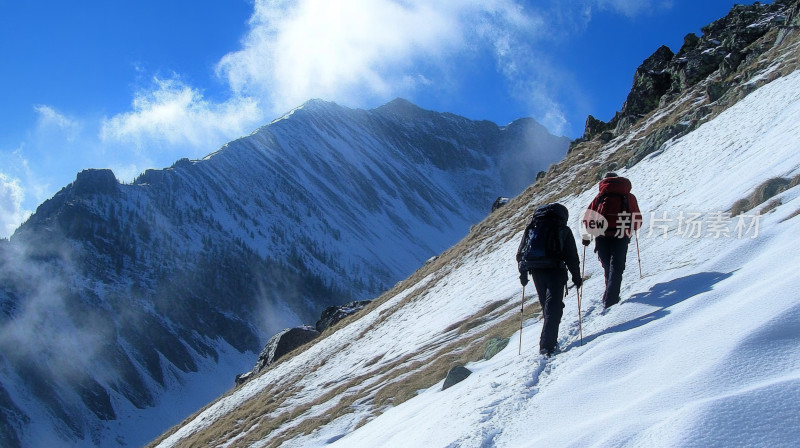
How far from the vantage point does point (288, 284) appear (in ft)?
547

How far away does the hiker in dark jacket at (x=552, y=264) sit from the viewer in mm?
7953

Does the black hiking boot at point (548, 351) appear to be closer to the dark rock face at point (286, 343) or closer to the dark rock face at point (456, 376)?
the dark rock face at point (456, 376)

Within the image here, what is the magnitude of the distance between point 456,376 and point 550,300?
6.40ft

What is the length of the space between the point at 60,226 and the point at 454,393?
517 feet

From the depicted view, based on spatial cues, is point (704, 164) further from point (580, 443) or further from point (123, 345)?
point (123, 345)

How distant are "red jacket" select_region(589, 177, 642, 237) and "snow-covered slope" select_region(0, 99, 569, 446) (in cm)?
11582

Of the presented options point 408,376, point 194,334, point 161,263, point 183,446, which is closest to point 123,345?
point 194,334

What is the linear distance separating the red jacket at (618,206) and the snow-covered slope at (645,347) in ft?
3.11

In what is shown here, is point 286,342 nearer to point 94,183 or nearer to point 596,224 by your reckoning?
point 596,224

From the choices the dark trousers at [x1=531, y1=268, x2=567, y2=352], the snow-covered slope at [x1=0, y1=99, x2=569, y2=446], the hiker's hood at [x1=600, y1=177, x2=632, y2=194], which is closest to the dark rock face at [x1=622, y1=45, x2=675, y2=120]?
the hiker's hood at [x1=600, y1=177, x2=632, y2=194]

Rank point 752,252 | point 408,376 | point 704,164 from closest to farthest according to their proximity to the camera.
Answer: point 752,252 → point 408,376 → point 704,164

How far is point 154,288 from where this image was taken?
146m

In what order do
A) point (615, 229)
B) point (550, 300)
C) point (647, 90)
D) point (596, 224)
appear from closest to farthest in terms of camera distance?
point (550, 300) < point (615, 229) < point (596, 224) < point (647, 90)

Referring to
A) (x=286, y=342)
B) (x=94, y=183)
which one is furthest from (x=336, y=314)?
(x=94, y=183)
